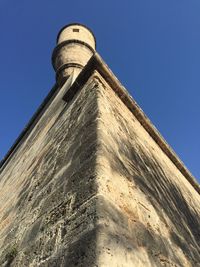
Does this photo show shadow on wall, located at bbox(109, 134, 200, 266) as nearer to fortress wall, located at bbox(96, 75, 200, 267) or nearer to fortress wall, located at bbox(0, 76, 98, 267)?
fortress wall, located at bbox(96, 75, 200, 267)

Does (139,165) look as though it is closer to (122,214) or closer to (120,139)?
(120,139)

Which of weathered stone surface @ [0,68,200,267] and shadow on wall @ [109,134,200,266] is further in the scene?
shadow on wall @ [109,134,200,266]

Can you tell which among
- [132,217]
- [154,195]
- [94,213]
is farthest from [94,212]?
[154,195]

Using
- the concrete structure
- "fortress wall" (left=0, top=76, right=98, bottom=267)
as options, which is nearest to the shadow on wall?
the concrete structure

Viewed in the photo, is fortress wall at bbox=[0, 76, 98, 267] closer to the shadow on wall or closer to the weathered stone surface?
the weathered stone surface

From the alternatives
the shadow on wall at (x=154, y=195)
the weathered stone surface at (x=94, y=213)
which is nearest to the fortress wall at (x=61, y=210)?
the weathered stone surface at (x=94, y=213)

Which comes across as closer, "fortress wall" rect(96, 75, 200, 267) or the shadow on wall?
"fortress wall" rect(96, 75, 200, 267)

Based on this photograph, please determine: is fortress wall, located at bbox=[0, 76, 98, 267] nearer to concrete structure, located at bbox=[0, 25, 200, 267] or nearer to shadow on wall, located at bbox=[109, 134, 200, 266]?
concrete structure, located at bbox=[0, 25, 200, 267]

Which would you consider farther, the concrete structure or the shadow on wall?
the shadow on wall

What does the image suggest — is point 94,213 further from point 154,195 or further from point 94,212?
point 154,195

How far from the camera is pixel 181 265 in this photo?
183cm

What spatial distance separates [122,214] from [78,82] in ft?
8.46

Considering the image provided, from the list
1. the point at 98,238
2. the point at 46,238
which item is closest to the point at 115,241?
the point at 98,238

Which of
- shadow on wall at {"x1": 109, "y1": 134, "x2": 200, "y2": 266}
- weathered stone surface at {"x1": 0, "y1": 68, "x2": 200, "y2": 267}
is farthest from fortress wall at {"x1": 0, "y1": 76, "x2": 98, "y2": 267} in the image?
shadow on wall at {"x1": 109, "y1": 134, "x2": 200, "y2": 266}
